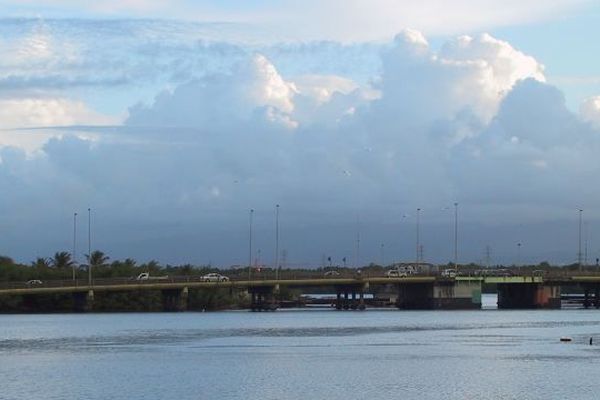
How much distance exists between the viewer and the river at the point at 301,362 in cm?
8006

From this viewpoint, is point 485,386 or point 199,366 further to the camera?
point 199,366

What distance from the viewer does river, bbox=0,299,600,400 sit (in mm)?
80062

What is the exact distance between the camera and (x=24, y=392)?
261ft

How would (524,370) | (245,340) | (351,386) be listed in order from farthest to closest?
(245,340) < (524,370) < (351,386)

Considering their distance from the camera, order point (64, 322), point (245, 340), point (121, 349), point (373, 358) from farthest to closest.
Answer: point (64, 322), point (245, 340), point (121, 349), point (373, 358)

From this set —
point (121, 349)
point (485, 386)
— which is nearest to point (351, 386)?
point (485, 386)

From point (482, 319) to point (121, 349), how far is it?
81017mm

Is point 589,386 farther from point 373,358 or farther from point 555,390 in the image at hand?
point 373,358

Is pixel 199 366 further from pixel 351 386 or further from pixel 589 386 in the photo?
pixel 589 386

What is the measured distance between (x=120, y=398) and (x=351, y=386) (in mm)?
14395

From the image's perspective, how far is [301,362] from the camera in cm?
9969

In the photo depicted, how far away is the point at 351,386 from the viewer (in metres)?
81.9

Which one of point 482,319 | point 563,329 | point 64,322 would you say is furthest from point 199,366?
point 482,319

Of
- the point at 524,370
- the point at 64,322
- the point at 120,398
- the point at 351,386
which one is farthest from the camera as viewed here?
the point at 64,322
